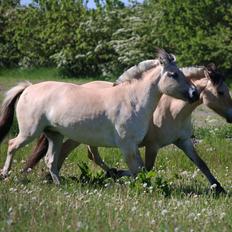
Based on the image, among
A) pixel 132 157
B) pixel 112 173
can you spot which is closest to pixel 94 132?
pixel 132 157

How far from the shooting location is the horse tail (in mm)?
9680

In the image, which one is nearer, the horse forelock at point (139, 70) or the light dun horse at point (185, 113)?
the horse forelock at point (139, 70)

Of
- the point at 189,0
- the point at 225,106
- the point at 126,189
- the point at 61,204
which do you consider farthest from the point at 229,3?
the point at 61,204

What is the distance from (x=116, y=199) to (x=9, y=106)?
9.31 feet

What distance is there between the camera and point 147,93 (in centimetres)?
904

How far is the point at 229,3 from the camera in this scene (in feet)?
82.7

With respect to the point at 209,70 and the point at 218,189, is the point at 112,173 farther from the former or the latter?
the point at 209,70

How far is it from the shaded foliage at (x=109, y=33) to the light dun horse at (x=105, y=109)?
1561 centimetres

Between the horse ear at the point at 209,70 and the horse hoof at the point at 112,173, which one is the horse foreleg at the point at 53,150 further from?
the horse ear at the point at 209,70

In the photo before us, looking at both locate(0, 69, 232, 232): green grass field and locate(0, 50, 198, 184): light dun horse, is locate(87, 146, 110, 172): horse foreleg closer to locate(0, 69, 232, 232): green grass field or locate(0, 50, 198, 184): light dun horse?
locate(0, 69, 232, 232): green grass field

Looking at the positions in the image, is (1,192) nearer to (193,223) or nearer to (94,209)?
(94,209)

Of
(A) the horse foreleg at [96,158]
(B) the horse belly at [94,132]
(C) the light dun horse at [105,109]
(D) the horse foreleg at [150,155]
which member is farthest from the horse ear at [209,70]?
(A) the horse foreleg at [96,158]

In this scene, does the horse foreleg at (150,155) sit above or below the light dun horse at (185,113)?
below

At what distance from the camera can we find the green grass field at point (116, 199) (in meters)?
6.00
